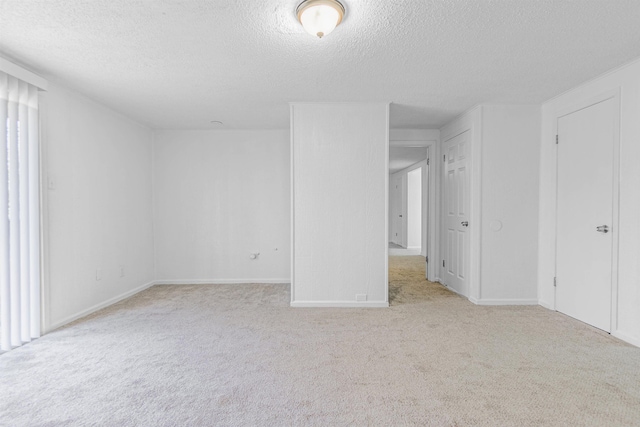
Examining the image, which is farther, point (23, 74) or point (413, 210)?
point (413, 210)

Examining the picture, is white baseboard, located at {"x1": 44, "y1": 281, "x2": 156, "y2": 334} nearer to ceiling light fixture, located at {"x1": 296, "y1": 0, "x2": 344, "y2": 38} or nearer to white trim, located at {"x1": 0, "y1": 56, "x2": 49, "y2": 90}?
white trim, located at {"x1": 0, "y1": 56, "x2": 49, "y2": 90}

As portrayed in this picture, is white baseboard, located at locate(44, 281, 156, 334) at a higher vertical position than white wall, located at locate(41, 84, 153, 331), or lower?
lower

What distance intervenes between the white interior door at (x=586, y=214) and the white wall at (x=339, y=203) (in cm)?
183

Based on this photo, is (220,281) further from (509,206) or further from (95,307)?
(509,206)

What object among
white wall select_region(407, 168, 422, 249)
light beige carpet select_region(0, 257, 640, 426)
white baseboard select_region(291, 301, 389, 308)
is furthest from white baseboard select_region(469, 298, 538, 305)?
white wall select_region(407, 168, 422, 249)

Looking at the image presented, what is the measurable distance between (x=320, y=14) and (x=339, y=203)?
6.65 ft

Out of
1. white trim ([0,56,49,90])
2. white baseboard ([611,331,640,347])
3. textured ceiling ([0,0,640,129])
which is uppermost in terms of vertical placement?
textured ceiling ([0,0,640,129])

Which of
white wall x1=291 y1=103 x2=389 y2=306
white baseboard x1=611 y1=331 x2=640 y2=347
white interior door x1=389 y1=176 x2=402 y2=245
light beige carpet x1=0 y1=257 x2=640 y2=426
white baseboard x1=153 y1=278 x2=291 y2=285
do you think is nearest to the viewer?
light beige carpet x1=0 y1=257 x2=640 y2=426

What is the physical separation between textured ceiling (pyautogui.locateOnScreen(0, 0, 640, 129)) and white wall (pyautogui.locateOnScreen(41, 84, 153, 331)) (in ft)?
1.16

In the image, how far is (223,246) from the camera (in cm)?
472

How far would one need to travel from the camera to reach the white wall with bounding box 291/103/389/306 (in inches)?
136

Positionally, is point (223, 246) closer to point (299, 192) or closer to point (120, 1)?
point (299, 192)

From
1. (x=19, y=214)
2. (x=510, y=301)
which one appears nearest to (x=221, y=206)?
(x=19, y=214)

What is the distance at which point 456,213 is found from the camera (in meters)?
4.14
